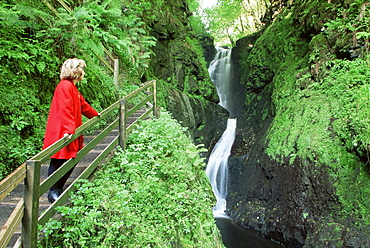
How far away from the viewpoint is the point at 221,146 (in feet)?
60.7

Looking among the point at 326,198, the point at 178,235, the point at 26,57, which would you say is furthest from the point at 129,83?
the point at 326,198

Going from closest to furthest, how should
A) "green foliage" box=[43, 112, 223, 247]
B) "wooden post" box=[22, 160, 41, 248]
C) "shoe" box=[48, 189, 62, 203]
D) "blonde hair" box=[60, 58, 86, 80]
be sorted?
"wooden post" box=[22, 160, 41, 248] < "green foliage" box=[43, 112, 223, 247] < "shoe" box=[48, 189, 62, 203] < "blonde hair" box=[60, 58, 86, 80]

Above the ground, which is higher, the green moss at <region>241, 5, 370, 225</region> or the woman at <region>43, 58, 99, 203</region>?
the woman at <region>43, 58, 99, 203</region>

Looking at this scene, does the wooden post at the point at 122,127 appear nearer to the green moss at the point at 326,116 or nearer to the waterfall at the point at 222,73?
the green moss at the point at 326,116

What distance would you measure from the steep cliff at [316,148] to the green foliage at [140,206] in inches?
258

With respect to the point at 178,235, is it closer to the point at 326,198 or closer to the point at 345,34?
the point at 326,198

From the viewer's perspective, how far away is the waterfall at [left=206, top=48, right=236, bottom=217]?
15.6 meters

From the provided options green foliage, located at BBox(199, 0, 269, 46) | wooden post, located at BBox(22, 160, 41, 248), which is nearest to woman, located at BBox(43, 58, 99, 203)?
wooden post, located at BBox(22, 160, 41, 248)

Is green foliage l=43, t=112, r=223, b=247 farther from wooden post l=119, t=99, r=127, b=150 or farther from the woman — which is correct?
the woman

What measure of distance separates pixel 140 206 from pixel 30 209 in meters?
1.45

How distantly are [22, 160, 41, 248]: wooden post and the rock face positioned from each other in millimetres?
12793

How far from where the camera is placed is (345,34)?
11.8 meters

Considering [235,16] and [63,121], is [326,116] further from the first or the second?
[235,16]

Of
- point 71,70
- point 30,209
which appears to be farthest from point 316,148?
point 30,209
